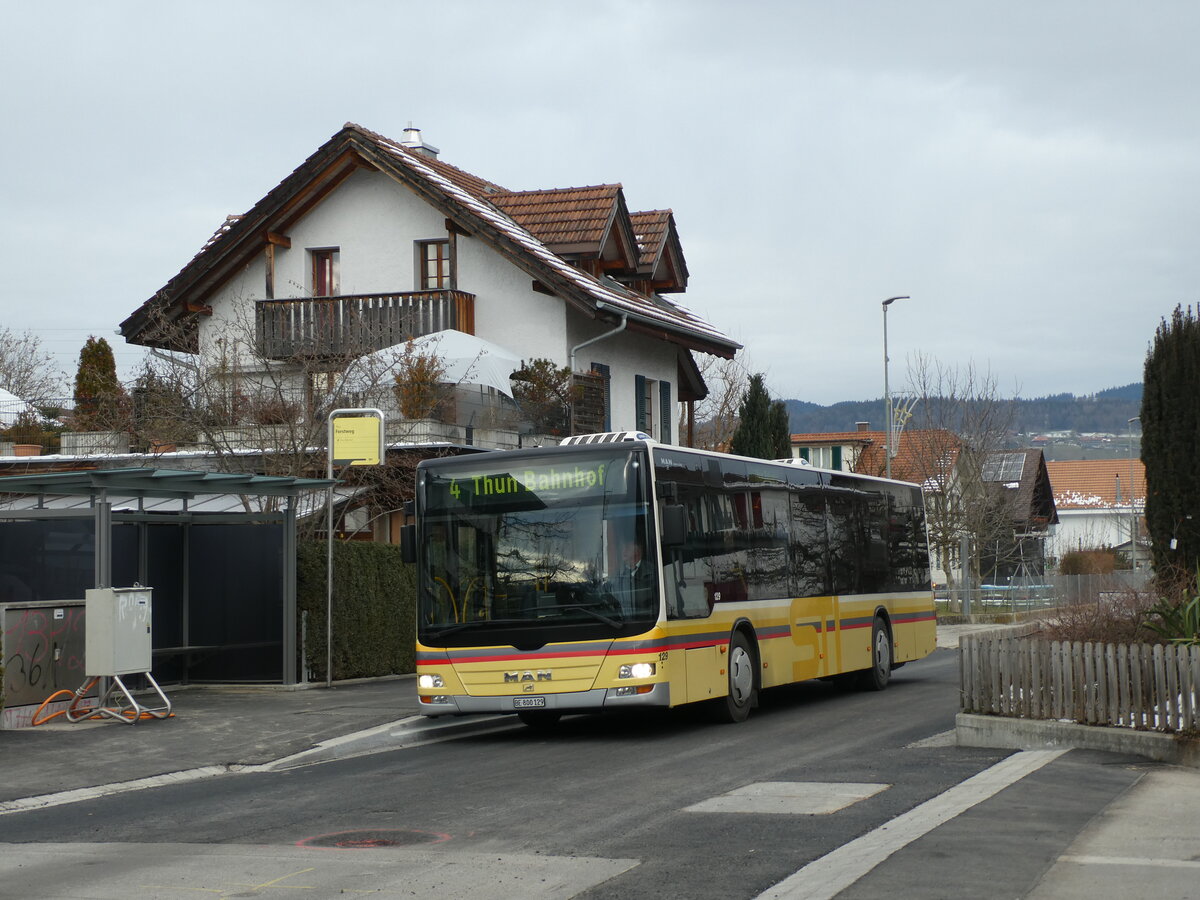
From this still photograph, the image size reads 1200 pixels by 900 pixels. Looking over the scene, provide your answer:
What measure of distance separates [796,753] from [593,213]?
2396 cm

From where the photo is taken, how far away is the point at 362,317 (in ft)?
113

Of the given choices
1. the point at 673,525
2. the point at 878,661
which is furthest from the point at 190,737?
the point at 878,661

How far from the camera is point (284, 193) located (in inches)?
1421

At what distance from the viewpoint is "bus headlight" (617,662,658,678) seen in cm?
1597

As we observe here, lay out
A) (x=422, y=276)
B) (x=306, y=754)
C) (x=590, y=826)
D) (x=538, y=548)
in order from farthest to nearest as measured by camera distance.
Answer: (x=422, y=276) < (x=538, y=548) < (x=306, y=754) < (x=590, y=826)

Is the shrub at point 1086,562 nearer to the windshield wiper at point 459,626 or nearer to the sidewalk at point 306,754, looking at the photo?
the sidewalk at point 306,754

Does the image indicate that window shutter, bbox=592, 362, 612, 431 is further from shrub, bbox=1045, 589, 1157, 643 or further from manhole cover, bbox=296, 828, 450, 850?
manhole cover, bbox=296, 828, 450, 850

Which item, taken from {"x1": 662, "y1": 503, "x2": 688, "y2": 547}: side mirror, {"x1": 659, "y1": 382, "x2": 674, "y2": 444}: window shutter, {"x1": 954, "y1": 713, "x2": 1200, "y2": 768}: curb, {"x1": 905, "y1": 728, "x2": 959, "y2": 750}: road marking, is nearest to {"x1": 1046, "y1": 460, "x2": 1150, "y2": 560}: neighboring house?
{"x1": 659, "y1": 382, "x2": 674, "y2": 444}: window shutter

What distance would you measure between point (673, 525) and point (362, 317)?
64.5 feet

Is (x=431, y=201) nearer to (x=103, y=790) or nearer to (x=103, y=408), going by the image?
(x=103, y=408)

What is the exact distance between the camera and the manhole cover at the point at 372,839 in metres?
9.82

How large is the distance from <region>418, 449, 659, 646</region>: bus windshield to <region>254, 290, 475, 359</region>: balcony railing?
653 inches

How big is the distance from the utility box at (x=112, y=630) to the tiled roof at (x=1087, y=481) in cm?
10688

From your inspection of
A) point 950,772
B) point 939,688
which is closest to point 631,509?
point 950,772
